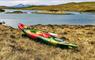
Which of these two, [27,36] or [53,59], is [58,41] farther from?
[53,59]

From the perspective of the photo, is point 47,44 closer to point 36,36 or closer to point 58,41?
point 58,41

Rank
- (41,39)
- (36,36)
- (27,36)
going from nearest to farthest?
(41,39) → (36,36) → (27,36)

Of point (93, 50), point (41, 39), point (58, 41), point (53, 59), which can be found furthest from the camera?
point (41, 39)

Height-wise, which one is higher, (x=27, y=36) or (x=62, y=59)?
(x=62, y=59)

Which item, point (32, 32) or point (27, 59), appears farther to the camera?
point (32, 32)

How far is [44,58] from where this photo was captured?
18094 mm

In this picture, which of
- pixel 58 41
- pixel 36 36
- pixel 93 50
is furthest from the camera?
pixel 36 36

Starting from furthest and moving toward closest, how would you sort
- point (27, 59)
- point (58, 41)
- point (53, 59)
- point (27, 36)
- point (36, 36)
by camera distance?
point (27, 36)
point (36, 36)
point (58, 41)
point (53, 59)
point (27, 59)

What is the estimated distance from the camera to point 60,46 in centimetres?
2714

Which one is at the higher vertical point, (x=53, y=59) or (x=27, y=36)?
(x=53, y=59)

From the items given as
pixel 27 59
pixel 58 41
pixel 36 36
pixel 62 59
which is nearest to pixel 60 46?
pixel 58 41

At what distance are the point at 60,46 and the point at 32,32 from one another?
893 centimetres

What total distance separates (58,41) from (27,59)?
11595 millimetres

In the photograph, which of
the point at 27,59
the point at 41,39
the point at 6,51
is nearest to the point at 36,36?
the point at 41,39
